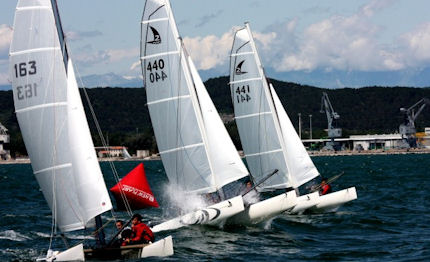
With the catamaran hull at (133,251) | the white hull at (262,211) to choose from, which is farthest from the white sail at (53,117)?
the white hull at (262,211)

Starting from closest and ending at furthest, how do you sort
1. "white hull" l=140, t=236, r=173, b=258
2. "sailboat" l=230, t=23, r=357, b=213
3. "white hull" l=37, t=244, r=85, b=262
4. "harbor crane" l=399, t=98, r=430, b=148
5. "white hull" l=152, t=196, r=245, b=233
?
"white hull" l=37, t=244, r=85, b=262, "white hull" l=140, t=236, r=173, b=258, "white hull" l=152, t=196, r=245, b=233, "sailboat" l=230, t=23, r=357, b=213, "harbor crane" l=399, t=98, r=430, b=148

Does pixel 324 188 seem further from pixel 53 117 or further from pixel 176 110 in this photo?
pixel 53 117

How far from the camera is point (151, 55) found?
90.4 ft

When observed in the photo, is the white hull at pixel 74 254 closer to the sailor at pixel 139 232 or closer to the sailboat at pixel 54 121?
the sailboat at pixel 54 121

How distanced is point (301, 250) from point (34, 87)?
9289mm

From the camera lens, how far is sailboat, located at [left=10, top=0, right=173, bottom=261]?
18.9 metres

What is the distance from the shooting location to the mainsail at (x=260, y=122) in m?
32.7

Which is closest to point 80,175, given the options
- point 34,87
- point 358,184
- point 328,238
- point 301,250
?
point 34,87

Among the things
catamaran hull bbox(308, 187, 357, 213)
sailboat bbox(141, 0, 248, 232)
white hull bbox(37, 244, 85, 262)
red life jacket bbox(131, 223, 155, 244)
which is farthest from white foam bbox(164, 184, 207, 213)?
white hull bbox(37, 244, 85, 262)

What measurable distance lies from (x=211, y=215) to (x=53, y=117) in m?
8.46

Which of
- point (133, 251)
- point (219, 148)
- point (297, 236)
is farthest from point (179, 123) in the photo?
point (133, 251)

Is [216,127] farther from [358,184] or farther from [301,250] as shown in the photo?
[358,184]

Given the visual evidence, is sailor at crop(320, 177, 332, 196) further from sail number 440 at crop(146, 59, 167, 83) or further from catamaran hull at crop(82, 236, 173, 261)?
catamaran hull at crop(82, 236, 173, 261)

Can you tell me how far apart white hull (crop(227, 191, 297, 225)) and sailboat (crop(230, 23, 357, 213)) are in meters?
4.72
